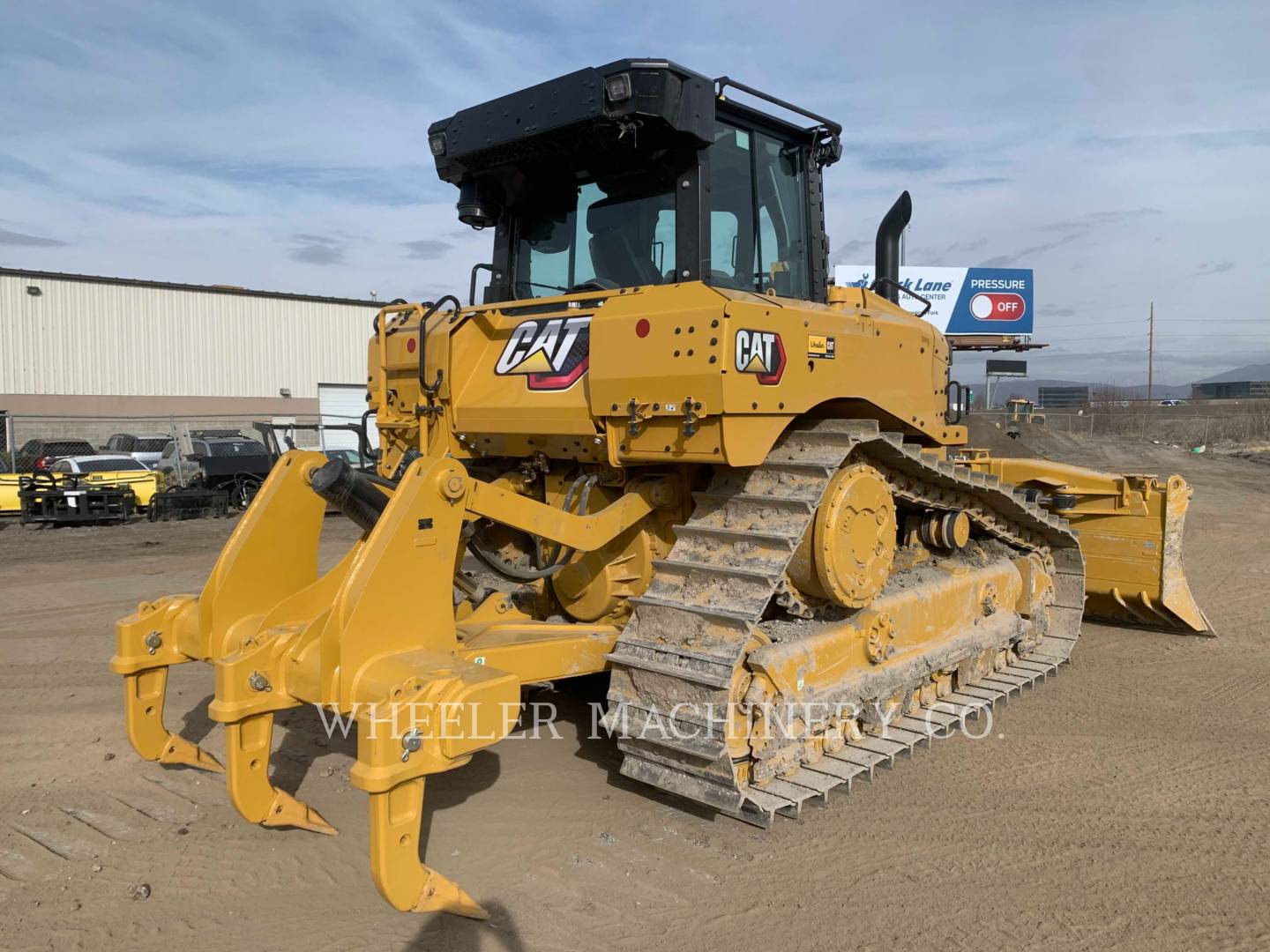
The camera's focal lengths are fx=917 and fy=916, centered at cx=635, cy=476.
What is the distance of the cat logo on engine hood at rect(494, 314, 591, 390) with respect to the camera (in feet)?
14.0

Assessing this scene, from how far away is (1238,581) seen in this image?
983cm

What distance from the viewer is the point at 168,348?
2858 cm

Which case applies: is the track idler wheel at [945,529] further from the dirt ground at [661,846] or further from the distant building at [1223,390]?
the distant building at [1223,390]

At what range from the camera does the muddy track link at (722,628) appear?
12.6ft

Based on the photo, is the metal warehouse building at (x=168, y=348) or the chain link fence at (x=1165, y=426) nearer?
the metal warehouse building at (x=168, y=348)

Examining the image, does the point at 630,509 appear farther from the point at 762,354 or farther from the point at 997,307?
the point at 997,307

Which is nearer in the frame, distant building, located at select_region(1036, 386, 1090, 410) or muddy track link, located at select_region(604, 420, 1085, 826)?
muddy track link, located at select_region(604, 420, 1085, 826)

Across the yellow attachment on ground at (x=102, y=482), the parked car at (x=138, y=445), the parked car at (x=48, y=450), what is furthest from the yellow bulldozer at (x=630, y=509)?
the parked car at (x=48, y=450)

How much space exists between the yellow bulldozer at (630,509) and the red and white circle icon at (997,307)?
104ft

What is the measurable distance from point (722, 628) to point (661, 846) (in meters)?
0.99

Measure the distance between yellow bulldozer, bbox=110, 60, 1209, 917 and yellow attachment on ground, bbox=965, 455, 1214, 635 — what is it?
6.17ft

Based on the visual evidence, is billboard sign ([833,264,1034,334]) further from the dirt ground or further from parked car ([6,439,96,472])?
the dirt ground

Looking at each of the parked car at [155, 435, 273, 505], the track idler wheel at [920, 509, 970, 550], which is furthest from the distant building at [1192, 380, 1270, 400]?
the track idler wheel at [920, 509, 970, 550]

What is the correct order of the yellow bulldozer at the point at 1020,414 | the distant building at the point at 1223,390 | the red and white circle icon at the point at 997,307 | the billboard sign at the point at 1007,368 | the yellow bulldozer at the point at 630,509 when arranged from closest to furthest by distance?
1. the yellow bulldozer at the point at 630,509
2. the yellow bulldozer at the point at 1020,414
3. the red and white circle icon at the point at 997,307
4. the billboard sign at the point at 1007,368
5. the distant building at the point at 1223,390
